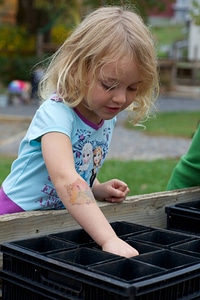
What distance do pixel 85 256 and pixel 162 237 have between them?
1.27 feet

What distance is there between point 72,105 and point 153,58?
37cm

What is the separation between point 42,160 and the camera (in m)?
2.79

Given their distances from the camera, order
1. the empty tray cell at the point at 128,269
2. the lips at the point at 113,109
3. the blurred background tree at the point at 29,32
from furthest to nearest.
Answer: the blurred background tree at the point at 29,32
the lips at the point at 113,109
the empty tray cell at the point at 128,269

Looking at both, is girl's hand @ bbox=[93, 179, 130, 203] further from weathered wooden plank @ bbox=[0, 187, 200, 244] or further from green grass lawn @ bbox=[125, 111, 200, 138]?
green grass lawn @ bbox=[125, 111, 200, 138]

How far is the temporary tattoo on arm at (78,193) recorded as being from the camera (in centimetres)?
239

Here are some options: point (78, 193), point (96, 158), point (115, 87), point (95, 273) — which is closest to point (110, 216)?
point (96, 158)

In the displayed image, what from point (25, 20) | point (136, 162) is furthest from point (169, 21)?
point (136, 162)

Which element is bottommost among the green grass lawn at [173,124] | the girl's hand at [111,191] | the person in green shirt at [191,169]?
the green grass lawn at [173,124]

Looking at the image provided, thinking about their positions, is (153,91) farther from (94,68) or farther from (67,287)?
(67,287)

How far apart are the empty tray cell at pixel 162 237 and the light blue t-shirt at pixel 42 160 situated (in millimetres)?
510

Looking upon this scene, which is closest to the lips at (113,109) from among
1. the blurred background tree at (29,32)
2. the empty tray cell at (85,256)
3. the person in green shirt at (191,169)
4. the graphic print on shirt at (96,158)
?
the graphic print on shirt at (96,158)

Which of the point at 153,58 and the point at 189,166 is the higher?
the point at 153,58

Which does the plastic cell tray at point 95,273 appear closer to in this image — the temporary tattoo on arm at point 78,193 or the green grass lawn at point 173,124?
the temporary tattoo on arm at point 78,193

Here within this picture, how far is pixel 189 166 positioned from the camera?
3.74m
